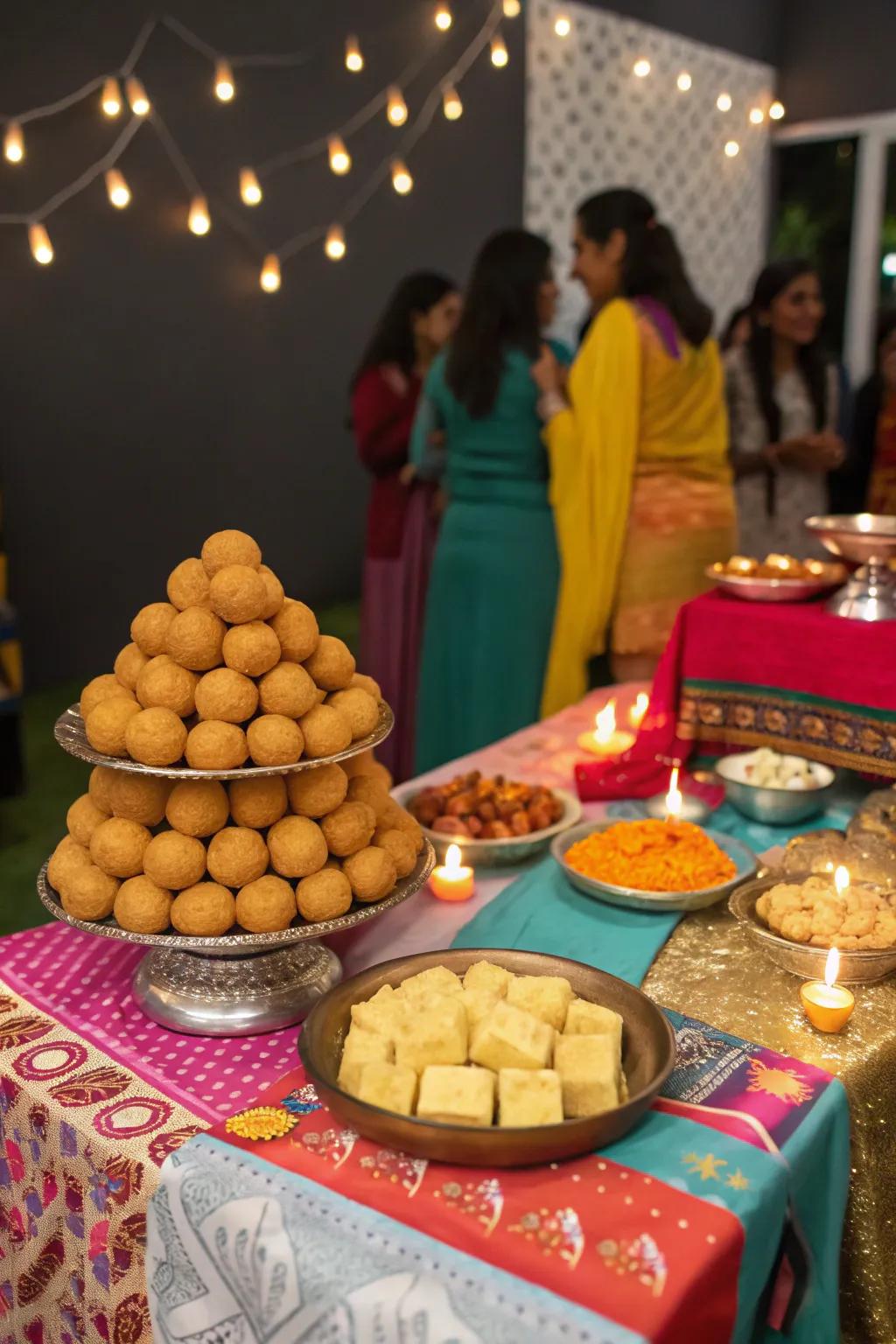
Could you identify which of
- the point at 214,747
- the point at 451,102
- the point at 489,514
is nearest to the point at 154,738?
the point at 214,747

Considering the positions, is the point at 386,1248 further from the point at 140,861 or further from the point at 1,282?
the point at 1,282

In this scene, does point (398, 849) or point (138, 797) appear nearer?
point (138, 797)

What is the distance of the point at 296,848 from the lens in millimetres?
1162

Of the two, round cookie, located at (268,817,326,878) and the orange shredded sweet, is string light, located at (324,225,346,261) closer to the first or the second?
the orange shredded sweet

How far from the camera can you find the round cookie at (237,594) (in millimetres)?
1139

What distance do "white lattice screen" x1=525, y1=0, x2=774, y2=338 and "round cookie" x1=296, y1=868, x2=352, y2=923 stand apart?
5.62 m

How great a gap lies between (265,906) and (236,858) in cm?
6

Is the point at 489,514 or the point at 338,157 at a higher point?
the point at 338,157

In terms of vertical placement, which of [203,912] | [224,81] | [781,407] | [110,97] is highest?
[224,81]

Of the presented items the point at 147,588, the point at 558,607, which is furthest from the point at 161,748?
the point at 147,588

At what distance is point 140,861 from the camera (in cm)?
117

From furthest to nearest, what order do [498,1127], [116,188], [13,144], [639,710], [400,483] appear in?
[13,144]
[116,188]
[400,483]
[639,710]
[498,1127]

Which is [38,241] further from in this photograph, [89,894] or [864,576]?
[89,894]

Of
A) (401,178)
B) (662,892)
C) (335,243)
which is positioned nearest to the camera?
(662,892)
